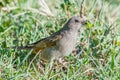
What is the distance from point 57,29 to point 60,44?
1.15m

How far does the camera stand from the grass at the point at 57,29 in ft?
21.5

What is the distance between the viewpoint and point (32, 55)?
7.14m

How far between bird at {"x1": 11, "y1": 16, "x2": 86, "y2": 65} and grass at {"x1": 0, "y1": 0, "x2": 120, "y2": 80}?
187 mm

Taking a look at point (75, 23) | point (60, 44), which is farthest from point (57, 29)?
point (60, 44)

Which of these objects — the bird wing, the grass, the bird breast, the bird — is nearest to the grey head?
the bird

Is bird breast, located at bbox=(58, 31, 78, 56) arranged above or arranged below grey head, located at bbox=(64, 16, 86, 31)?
below

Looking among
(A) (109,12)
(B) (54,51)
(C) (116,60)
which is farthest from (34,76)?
(A) (109,12)

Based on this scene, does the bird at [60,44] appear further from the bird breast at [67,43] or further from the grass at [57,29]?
the grass at [57,29]

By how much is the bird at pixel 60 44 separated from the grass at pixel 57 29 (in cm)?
19

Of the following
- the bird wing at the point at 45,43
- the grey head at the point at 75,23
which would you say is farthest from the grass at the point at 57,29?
the grey head at the point at 75,23

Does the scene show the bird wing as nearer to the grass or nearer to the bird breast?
the bird breast

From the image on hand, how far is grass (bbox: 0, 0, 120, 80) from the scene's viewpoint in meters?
6.55

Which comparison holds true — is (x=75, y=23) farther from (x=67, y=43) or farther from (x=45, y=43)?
(x=45, y=43)

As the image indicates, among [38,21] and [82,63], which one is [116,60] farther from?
[38,21]
